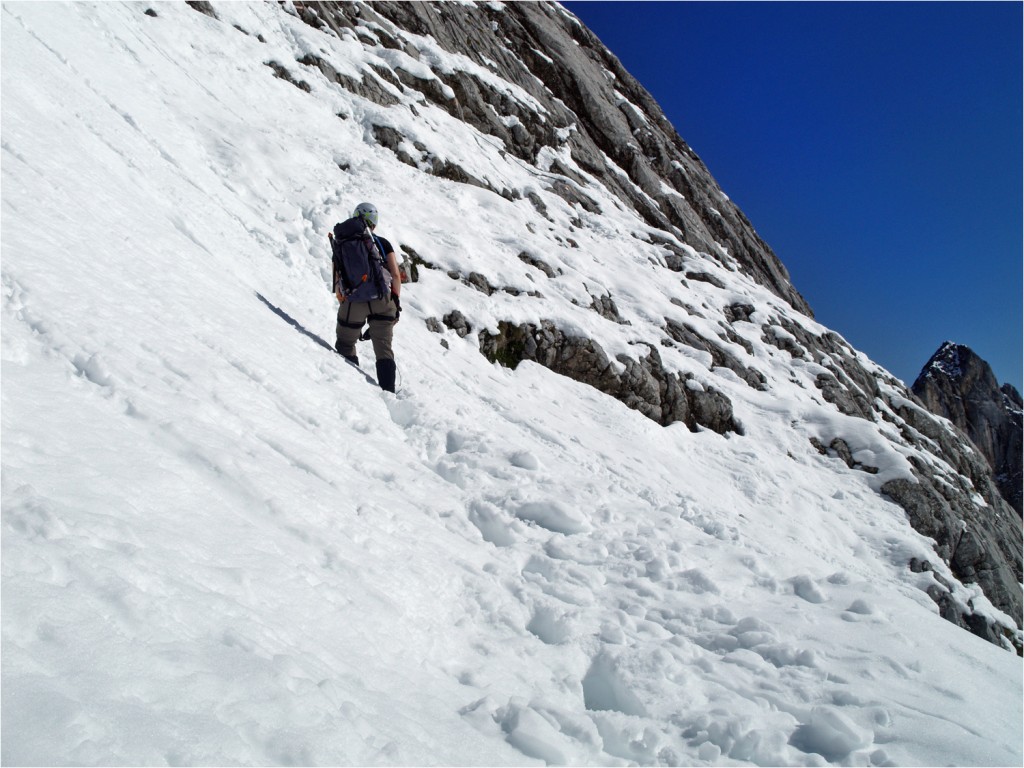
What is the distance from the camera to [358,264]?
7.21 meters

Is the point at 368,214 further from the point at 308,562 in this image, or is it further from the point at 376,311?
the point at 308,562

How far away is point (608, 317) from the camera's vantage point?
51.6ft

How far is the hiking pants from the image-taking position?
23.2 feet

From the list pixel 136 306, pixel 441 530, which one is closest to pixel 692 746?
pixel 441 530

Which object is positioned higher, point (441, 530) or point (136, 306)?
point (136, 306)

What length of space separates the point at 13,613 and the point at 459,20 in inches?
1261

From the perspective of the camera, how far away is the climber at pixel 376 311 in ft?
23.1

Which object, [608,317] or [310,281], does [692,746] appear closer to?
[310,281]

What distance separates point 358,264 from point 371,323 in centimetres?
77

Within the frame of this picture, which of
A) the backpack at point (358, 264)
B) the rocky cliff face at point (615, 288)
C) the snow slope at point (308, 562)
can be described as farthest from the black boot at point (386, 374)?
the rocky cliff face at point (615, 288)

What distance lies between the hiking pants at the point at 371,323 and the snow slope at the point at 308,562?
44 centimetres

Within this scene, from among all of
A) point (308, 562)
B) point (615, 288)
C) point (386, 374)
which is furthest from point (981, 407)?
point (308, 562)

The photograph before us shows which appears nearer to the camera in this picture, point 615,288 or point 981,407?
point 615,288

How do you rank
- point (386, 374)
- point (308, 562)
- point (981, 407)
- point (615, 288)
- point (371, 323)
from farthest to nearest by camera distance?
point (981, 407), point (615, 288), point (371, 323), point (386, 374), point (308, 562)
